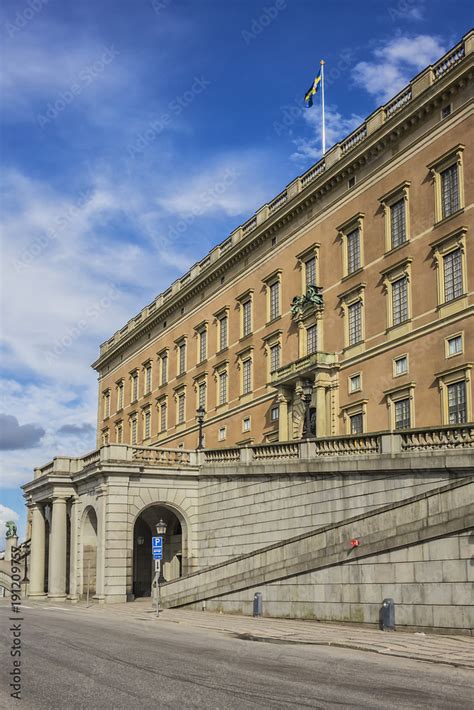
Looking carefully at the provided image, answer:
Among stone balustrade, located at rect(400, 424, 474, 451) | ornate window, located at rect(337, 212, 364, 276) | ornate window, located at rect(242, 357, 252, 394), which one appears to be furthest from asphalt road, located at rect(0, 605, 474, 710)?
ornate window, located at rect(242, 357, 252, 394)

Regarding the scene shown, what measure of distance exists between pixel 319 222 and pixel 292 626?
29.7 metres

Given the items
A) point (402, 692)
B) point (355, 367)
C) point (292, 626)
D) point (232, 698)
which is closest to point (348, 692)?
point (402, 692)

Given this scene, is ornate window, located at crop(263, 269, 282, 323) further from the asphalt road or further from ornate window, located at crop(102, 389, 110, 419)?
ornate window, located at crop(102, 389, 110, 419)

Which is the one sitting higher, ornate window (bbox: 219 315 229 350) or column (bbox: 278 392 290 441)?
ornate window (bbox: 219 315 229 350)

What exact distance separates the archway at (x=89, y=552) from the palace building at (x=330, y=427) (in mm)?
108

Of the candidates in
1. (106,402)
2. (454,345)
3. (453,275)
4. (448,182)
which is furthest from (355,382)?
(106,402)

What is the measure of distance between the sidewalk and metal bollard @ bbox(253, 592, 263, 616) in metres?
0.39

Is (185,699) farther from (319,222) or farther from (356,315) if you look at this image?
(319,222)

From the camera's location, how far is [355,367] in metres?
45.1

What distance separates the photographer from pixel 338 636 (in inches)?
859

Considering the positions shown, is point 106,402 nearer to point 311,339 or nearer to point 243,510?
point 311,339

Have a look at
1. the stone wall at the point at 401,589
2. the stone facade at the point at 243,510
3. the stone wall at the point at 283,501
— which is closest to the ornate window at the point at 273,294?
the stone facade at the point at 243,510

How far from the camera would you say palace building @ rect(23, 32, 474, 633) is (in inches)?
997

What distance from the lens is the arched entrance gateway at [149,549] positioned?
46.7 metres
